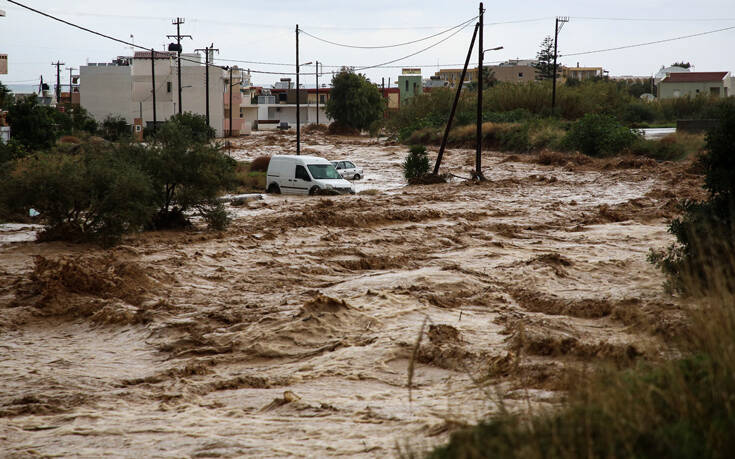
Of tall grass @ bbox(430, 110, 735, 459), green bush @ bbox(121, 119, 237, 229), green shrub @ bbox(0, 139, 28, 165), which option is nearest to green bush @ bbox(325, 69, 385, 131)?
green shrub @ bbox(0, 139, 28, 165)

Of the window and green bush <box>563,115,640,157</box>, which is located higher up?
green bush <box>563,115,640,157</box>

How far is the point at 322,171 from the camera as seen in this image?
32.5 metres

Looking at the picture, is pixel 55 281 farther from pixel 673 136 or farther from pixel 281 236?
pixel 673 136

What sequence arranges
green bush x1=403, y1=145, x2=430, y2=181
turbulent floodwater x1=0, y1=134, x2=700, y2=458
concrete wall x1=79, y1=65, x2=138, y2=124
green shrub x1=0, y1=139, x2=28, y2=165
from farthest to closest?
1. concrete wall x1=79, y1=65, x2=138, y2=124
2. green bush x1=403, y1=145, x2=430, y2=181
3. green shrub x1=0, y1=139, x2=28, y2=165
4. turbulent floodwater x1=0, y1=134, x2=700, y2=458

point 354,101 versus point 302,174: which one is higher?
point 354,101

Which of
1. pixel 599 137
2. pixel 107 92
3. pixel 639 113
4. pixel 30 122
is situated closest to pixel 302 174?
pixel 30 122

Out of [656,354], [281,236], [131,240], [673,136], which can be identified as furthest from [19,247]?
[673,136]

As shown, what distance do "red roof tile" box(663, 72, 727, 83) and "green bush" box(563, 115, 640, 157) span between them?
68.0m

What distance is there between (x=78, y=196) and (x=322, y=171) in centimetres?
1474

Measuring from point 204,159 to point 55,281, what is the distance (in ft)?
27.4

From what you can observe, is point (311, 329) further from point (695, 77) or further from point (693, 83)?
point (695, 77)

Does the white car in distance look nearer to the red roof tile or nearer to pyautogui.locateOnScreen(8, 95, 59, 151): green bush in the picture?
pyautogui.locateOnScreen(8, 95, 59, 151): green bush

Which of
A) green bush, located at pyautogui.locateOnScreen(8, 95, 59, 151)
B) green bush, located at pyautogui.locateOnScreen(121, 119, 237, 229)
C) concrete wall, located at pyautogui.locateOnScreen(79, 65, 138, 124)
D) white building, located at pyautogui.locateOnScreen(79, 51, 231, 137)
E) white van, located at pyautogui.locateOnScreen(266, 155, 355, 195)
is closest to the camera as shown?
green bush, located at pyautogui.locateOnScreen(121, 119, 237, 229)

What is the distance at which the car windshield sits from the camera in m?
32.2
